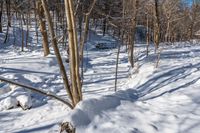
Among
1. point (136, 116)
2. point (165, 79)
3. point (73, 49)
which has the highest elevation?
point (73, 49)

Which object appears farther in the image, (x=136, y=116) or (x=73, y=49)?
(x=136, y=116)

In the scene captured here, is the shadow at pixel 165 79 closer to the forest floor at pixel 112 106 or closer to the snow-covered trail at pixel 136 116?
the forest floor at pixel 112 106

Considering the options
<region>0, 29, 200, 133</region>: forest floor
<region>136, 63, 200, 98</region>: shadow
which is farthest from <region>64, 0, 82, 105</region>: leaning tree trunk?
<region>136, 63, 200, 98</region>: shadow

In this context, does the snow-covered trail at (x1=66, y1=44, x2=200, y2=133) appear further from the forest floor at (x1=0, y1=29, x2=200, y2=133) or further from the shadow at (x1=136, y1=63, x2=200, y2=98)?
the shadow at (x1=136, y1=63, x2=200, y2=98)

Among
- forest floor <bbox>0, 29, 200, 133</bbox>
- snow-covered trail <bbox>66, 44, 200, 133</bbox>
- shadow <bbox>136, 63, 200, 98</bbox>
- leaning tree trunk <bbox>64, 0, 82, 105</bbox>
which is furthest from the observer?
shadow <bbox>136, 63, 200, 98</bbox>

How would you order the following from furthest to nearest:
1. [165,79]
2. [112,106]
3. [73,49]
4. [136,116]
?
1. [165,79]
2. [112,106]
3. [136,116]
4. [73,49]

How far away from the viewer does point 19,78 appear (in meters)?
Result: 13.6

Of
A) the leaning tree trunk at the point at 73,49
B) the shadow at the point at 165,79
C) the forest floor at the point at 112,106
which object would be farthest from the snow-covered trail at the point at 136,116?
the shadow at the point at 165,79

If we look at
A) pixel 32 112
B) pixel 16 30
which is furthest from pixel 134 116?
pixel 16 30

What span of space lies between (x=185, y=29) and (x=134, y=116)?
172 feet

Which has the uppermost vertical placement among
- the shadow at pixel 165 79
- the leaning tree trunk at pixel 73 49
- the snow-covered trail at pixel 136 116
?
the leaning tree trunk at pixel 73 49

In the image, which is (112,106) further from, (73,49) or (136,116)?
(73,49)

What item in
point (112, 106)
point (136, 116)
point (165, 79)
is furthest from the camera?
point (165, 79)


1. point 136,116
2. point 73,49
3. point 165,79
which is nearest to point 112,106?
point 136,116
